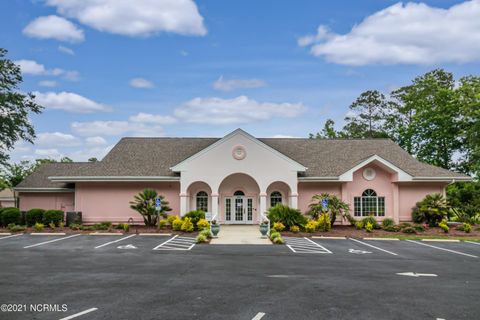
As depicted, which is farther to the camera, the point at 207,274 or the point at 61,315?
the point at 207,274

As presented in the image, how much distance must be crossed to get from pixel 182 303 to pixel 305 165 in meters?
22.3

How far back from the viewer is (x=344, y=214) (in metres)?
26.9

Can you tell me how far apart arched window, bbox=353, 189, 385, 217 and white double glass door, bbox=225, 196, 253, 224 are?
7.06 m

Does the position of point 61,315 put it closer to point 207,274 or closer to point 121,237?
point 207,274

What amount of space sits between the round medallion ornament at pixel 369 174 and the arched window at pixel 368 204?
0.88m

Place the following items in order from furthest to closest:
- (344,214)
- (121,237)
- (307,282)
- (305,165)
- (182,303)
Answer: (305,165) < (344,214) < (121,237) < (307,282) < (182,303)

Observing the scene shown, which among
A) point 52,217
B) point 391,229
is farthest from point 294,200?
point 52,217

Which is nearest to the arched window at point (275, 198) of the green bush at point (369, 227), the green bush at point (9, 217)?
the green bush at point (369, 227)

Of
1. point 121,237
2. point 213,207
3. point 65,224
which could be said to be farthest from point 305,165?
point 65,224

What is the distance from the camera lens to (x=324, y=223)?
24719 millimetres

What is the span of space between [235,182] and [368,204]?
9041 mm

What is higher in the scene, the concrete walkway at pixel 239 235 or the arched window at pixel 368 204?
the arched window at pixel 368 204

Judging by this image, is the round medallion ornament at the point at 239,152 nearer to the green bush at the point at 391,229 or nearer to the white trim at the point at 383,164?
the white trim at the point at 383,164

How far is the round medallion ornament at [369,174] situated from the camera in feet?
95.3
